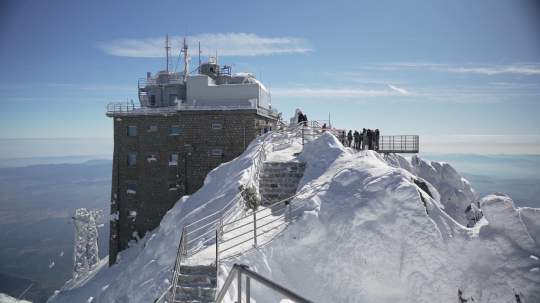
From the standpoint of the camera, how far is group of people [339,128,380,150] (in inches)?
836

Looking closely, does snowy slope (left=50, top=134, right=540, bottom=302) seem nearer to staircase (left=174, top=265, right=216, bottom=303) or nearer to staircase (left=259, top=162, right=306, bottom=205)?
staircase (left=174, top=265, right=216, bottom=303)

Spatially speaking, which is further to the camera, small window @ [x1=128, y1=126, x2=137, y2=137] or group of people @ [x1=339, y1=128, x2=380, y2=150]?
small window @ [x1=128, y1=126, x2=137, y2=137]

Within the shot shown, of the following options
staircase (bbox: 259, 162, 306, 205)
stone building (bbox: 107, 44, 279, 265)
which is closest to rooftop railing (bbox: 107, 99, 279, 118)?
stone building (bbox: 107, 44, 279, 265)

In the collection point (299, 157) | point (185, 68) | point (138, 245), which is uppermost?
point (185, 68)

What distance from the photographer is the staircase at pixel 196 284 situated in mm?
7117

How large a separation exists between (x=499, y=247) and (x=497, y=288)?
3.28ft

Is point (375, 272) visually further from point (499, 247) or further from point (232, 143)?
point (232, 143)

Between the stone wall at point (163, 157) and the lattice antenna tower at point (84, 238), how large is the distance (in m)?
5.25

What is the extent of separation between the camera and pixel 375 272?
8086 mm

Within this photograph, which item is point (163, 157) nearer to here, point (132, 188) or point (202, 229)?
point (132, 188)

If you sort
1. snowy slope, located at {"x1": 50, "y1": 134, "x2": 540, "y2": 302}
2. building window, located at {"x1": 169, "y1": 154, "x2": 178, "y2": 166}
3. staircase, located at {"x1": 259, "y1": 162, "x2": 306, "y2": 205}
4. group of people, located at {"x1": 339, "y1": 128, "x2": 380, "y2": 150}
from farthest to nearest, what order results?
Result: building window, located at {"x1": 169, "y1": 154, "x2": 178, "y2": 166} → group of people, located at {"x1": 339, "y1": 128, "x2": 380, "y2": 150} → staircase, located at {"x1": 259, "y1": 162, "x2": 306, "y2": 205} → snowy slope, located at {"x1": 50, "y1": 134, "x2": 540, "y2": 302}

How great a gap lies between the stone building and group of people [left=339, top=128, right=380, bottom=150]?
23.1ft

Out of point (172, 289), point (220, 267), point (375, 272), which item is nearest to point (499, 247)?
point (375, 272)

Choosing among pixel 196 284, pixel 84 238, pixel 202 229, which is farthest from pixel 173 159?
pixel 196 284
